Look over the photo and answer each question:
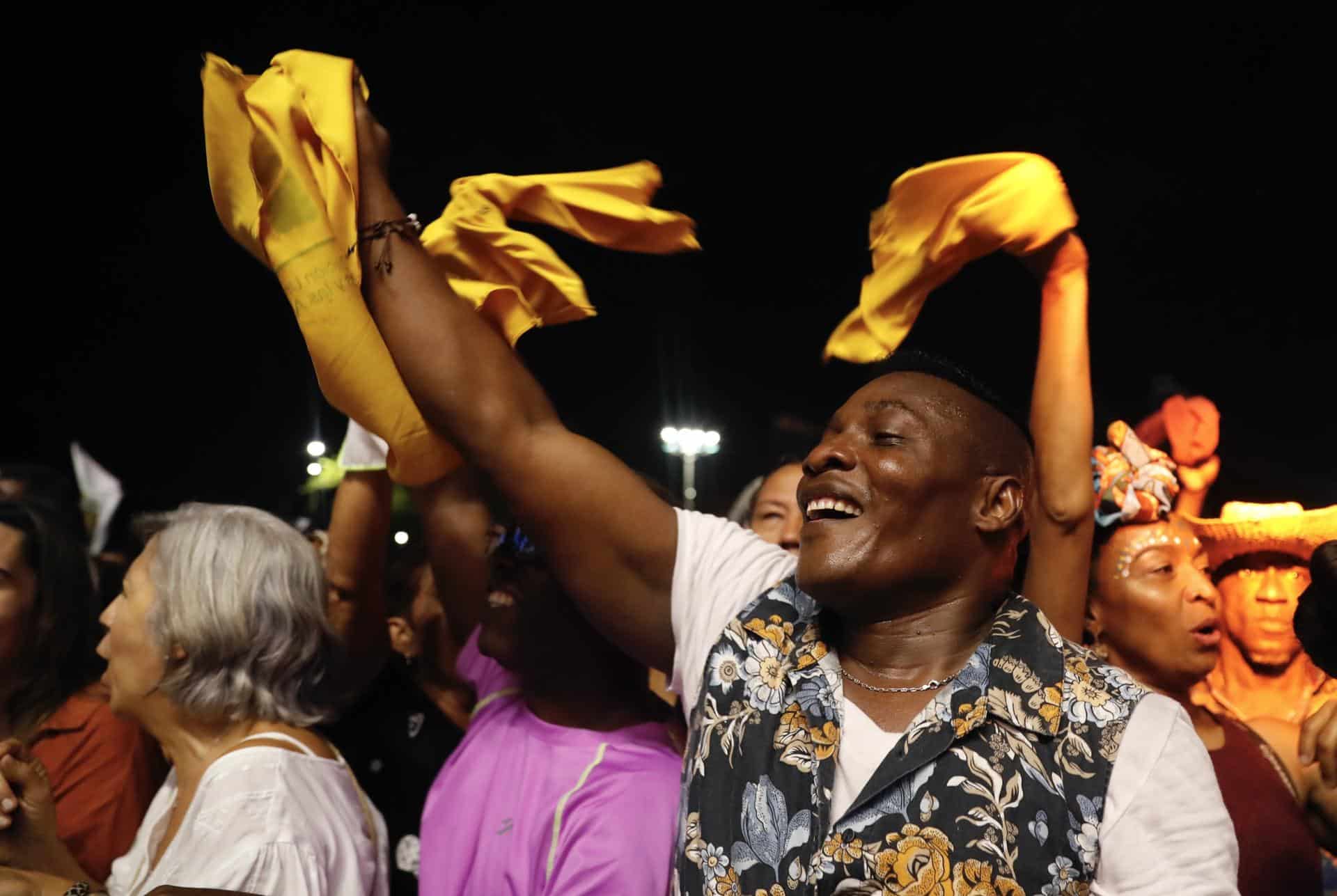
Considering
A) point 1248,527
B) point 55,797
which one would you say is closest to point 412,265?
point 55,797

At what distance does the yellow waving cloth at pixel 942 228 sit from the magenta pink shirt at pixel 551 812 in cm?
94

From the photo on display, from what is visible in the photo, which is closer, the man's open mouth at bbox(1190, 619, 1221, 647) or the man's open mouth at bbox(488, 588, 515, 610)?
the man's open mouth at bbox(488, 588, 515, 610)

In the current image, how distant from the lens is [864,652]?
2027 millimetres

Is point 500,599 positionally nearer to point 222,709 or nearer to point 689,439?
point 222,709

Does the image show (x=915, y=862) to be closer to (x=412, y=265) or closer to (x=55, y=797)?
(x=412, y=265)

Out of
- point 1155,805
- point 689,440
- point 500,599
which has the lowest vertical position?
point 689,440

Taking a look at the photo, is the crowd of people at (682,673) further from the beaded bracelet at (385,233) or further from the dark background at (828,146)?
the dark background at (828,146)

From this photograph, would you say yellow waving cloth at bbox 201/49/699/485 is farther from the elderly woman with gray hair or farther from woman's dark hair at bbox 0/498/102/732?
woman's dark hair at bbox 0/498/102/732

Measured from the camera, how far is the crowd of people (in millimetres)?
1738

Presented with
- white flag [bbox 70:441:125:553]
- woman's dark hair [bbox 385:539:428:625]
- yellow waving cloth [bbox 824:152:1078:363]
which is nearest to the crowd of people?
yellow waving cloth [bbox 824:152:1078:363]

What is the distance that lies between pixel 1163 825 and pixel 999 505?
24.1 inches

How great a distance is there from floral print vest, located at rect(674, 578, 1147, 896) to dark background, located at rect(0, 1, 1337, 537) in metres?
2.17

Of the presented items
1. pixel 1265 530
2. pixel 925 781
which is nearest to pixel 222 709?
pixel 925 781

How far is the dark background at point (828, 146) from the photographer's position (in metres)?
5.15
